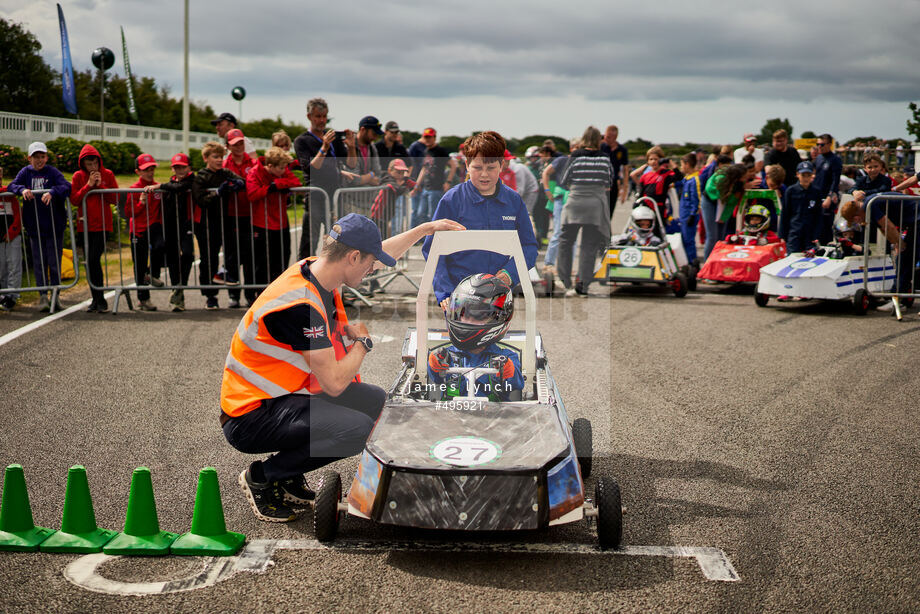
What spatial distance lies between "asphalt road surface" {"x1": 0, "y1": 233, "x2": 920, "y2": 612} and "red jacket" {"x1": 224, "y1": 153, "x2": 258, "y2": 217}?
5.01 feet

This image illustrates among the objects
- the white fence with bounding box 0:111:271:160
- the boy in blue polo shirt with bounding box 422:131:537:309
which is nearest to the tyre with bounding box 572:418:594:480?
the boy in blue polo shirt with bounding box 422:131:537:309

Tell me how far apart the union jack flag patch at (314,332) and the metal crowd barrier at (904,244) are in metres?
8.47

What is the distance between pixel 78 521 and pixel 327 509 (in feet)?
3.88

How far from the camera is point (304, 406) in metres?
4.50

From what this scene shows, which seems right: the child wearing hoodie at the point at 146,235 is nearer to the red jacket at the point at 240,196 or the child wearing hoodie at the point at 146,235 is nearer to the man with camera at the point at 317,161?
the red jacket at the point at 240,196

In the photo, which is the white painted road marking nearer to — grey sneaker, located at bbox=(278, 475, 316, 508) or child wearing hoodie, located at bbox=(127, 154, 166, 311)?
grey sneaker, located at bbox=(278, 475, 316, 508)

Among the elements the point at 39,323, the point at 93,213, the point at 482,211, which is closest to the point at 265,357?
the point at 482,211

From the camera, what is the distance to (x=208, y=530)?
4129 millimetres

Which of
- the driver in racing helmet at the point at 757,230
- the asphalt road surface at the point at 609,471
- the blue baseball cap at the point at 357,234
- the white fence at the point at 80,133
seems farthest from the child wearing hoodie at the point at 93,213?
the white fence at the point at 80,133

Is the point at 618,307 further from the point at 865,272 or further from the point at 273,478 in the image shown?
the point at 273,478

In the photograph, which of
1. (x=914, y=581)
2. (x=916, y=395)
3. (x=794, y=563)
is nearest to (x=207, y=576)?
(x=794, y=563)

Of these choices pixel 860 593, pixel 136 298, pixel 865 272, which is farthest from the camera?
pixel 136 298

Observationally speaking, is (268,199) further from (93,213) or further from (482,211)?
(482,211)

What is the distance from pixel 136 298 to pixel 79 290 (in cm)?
116
